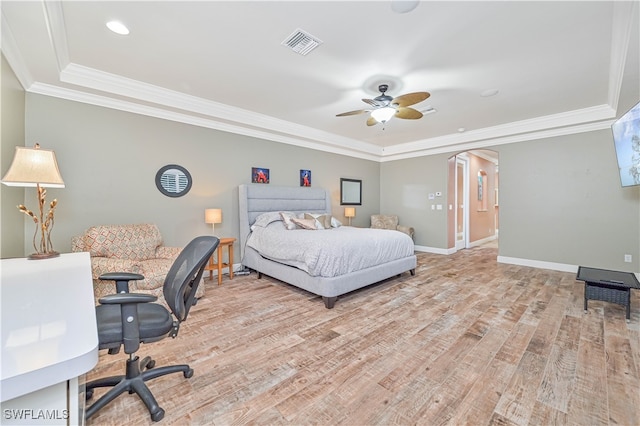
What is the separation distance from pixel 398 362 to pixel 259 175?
3868 mm

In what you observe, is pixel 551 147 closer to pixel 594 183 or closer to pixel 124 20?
pixel 594 183

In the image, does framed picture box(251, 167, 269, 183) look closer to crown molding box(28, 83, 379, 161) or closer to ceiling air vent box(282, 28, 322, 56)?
crown molding box(28, 83, 379, 161)

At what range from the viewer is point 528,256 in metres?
5.15

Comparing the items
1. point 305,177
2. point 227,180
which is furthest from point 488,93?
point 227,180

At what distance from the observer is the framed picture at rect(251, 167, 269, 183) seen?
4902 mm

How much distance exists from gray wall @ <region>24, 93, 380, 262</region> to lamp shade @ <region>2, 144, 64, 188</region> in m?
1.21

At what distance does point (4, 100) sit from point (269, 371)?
3.40 metres

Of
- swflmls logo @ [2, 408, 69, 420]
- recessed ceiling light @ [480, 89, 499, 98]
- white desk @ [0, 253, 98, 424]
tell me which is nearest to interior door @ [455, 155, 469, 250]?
recessed ceiling light @ [480, 89, 499, 98]

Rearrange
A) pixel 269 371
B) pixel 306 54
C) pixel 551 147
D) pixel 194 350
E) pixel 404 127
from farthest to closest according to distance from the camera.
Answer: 1. pixel 404 127
2. pixel 551 147
3. pixel 306 54
4. pixel 194 350
5. pixel 269 371

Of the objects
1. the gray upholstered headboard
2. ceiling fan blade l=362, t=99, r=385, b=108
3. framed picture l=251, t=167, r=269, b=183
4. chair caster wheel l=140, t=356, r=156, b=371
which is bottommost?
chair caster wheel l=140, t=356, r=156, b=371

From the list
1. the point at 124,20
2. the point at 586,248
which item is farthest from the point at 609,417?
the point at 124,20

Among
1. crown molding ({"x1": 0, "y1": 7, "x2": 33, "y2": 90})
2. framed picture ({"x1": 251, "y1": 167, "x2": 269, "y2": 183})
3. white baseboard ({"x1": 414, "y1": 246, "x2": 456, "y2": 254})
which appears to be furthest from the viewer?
white baseboard ({"x1": 414, "y1": 246, "x2": 456, "y2": 254})

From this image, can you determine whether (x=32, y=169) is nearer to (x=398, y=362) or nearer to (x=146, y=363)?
(x=146, y=363)

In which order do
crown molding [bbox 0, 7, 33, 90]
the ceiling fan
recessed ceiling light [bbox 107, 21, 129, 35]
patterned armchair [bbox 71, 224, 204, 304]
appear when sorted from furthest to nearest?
the ceiling fan < patterned armchair [bbox 71, 224, 204, 304] < recessed ceiling light [bbox 107, 21, 129, 35] < crown molding [bbox 0, 7, 33, 90]
